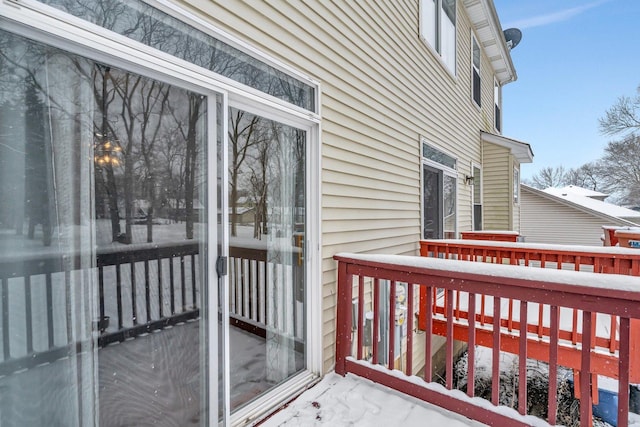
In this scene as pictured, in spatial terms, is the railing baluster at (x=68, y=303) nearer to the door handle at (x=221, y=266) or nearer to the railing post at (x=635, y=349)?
the door handle at (x=221, y=266)

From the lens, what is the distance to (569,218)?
1437 cm

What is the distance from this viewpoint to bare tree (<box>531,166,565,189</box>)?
37131 mm

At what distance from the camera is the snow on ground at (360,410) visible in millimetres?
1969

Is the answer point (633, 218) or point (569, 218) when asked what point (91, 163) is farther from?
point (633, 218)

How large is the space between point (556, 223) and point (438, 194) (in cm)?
1243

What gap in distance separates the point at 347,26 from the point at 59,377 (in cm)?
326

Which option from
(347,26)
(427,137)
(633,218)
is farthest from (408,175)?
(633,218)

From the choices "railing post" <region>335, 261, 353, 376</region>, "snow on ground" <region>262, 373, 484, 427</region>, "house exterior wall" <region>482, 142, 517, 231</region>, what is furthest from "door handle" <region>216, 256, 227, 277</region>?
"house exterior wall" <region>482, 142, 517, 231</region>

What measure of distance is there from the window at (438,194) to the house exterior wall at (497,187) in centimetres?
291

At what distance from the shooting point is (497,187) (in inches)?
335

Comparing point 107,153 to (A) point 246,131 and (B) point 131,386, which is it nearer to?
(A) point 246,131

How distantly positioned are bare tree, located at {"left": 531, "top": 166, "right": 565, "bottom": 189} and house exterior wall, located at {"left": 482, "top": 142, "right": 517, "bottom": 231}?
118ft

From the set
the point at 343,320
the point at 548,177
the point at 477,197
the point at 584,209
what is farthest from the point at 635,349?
the point at 548,177

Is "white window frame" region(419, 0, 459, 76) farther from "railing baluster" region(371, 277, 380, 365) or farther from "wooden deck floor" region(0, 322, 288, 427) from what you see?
"wooden deck floor" region(0, 322, 288, 427)
